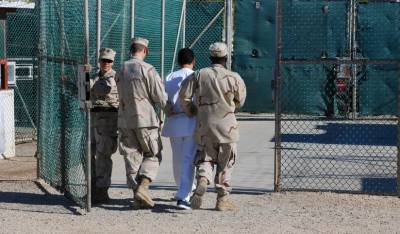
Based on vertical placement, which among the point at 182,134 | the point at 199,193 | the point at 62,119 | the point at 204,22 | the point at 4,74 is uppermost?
the point at 204,22

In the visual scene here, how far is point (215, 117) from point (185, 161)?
2.09ft

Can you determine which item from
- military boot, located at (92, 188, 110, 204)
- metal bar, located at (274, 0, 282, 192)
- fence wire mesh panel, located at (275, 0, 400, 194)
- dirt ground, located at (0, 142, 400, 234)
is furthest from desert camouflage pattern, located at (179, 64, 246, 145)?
fence wire mesh panel, located at (275, 0, 400, 194)

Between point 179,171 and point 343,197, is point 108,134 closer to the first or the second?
point 179,171

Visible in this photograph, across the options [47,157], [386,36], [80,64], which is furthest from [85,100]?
[386,36]

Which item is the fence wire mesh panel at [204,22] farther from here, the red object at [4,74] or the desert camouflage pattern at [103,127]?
the desert camouflage pattern at [103,127]

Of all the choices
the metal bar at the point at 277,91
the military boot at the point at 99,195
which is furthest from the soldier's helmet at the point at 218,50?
the military boot at the point at 99,195

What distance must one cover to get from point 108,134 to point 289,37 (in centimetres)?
1028

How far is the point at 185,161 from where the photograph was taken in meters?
9.26

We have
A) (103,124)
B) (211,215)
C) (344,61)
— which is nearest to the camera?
(211,215)

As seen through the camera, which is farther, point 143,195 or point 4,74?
point 4,74

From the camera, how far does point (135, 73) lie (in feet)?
29.6

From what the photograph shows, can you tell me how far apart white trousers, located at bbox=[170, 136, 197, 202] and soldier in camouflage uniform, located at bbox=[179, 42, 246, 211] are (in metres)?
0.13

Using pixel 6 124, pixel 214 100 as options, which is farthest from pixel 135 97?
pixel 6 124

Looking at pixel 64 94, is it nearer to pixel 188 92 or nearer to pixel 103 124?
pixel 103 124
